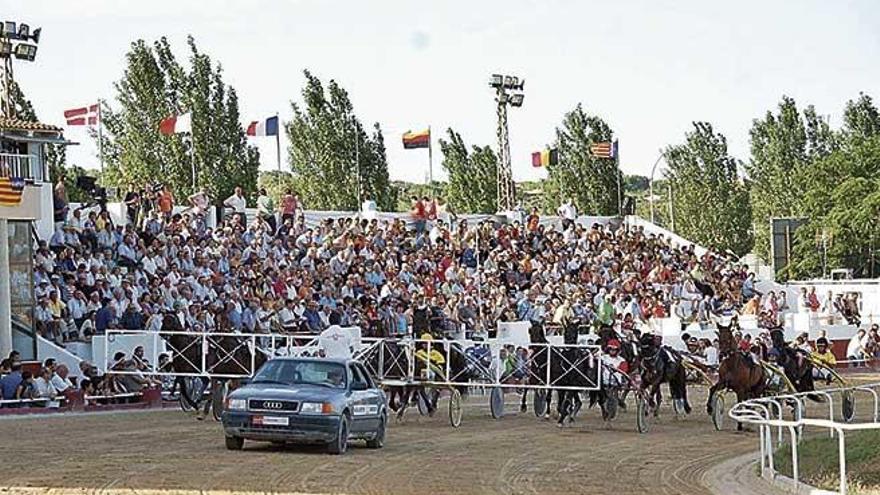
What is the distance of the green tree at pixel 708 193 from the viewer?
8938 centimetres

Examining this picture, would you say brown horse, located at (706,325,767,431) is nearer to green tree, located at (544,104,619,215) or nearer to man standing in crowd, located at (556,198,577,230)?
man standing in crowd, located at (556,198,577,230)

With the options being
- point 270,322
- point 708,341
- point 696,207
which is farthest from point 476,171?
point 270,322

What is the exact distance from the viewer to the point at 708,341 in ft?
147

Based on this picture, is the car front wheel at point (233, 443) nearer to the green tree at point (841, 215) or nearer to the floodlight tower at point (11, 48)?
the floodlight tower at point (11, 48)

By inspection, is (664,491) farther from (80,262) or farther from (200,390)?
(80,262)

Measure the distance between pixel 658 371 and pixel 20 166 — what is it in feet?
48.7

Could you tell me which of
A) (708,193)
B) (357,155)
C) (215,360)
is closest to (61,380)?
(215,360)

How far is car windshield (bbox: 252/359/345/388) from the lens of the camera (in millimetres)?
23828

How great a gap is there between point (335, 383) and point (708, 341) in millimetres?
22640

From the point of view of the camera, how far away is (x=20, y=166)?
1436 inches

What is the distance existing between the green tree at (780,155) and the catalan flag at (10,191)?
6135 cm

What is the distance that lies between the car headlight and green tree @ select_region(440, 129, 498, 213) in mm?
62915

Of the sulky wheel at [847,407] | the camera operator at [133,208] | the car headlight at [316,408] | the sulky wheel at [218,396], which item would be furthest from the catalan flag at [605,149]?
→ the car headlight at [316,408]

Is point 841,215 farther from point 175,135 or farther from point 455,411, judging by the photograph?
point 455,411
